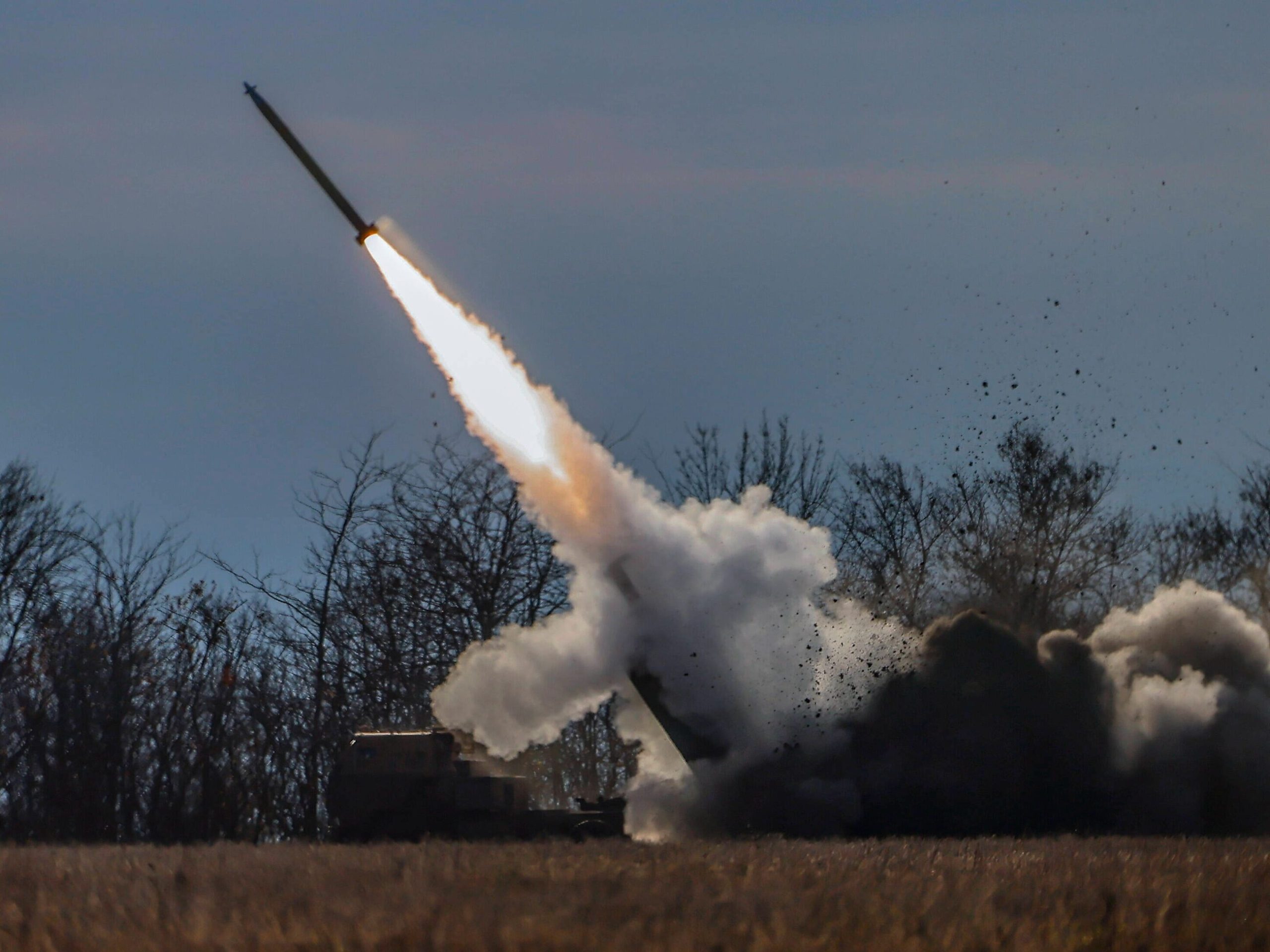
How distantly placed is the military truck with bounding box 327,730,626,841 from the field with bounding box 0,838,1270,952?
7439 millimetres

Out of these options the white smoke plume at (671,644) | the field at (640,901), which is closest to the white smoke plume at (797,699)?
the white smoke plume at (671,644)

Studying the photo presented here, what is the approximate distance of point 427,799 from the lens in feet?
86.6

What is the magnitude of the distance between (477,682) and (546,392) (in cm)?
504

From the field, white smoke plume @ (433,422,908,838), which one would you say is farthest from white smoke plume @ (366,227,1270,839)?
the field

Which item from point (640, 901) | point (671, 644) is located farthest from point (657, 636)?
point (640, 901)

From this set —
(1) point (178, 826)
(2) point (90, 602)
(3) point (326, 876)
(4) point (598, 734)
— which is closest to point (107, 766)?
(1) point (178, 826)

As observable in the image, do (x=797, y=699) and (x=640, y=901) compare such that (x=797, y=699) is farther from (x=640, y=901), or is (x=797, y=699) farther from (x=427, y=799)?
A: (x=640, y=901)

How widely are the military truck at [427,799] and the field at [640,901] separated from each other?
24.4 ft

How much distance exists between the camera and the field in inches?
442

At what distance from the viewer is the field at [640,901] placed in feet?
36.8

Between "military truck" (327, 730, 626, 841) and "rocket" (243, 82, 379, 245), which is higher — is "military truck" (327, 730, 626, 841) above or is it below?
below

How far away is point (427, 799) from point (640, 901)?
46.7 feet

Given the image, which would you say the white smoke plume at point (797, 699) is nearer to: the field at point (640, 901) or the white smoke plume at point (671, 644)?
the white smoke plume at point (671, 644)

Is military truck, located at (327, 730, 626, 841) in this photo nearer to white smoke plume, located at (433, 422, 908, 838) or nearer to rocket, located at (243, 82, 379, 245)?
white smoke plume, located at (433, 422, 908, 838)
